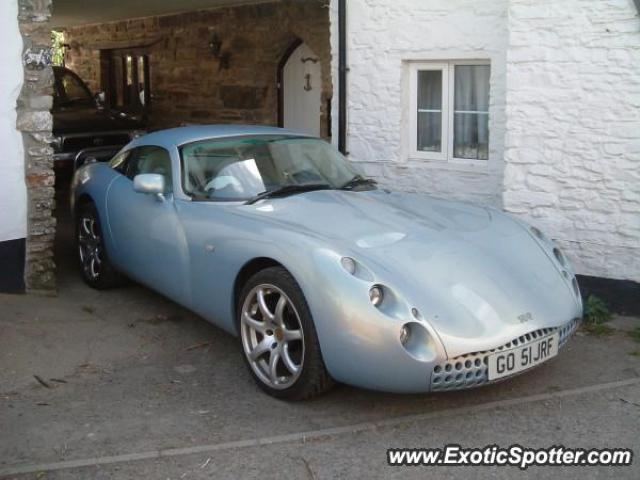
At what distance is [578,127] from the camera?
249 inches

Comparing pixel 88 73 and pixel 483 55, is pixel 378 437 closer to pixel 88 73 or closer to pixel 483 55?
pixel 483 55

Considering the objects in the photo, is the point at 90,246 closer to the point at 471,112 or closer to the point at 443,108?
the point at 443,108

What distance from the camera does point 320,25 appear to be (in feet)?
39.1

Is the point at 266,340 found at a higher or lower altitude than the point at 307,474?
higher

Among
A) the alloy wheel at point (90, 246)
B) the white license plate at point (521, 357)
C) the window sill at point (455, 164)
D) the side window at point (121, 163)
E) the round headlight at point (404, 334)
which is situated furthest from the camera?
the window sill at point (455, 164)

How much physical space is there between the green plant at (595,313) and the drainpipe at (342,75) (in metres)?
2.96

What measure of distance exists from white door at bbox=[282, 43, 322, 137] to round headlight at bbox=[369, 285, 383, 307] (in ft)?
27.6

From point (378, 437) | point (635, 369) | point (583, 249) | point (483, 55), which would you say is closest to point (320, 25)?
point (483, 55)

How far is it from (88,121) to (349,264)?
347 inches

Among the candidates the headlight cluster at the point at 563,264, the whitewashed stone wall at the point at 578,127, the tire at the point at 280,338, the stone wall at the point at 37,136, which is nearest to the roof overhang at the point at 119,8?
the stone wall at the point at 37,136

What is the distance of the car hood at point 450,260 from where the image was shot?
4273 millimetres

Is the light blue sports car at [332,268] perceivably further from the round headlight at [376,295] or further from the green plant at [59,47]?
the green plant at [59,47]

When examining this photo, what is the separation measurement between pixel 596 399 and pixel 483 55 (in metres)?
3.60

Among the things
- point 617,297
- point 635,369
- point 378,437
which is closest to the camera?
point 378,437
